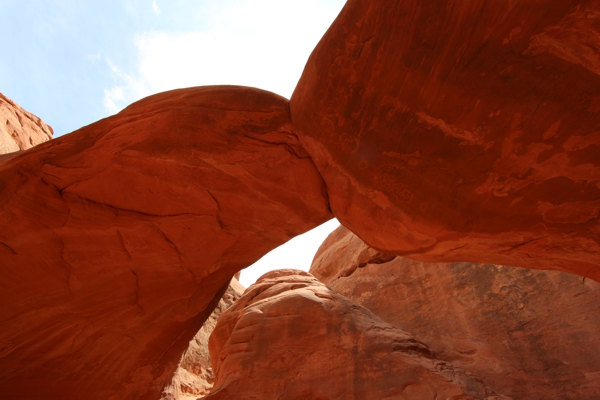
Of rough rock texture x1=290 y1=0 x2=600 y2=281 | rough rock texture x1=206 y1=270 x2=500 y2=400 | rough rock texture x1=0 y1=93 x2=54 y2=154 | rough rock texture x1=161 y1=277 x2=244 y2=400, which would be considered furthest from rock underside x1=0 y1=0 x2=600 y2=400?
rough rock texture x1=0 y1=93 x2=54 y2=154

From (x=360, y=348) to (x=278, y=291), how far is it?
2385 mm

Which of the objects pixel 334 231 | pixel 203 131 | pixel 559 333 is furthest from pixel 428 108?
pixel 334 231

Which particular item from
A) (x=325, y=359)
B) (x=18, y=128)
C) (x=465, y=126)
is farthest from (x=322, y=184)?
(x=18, y=128)

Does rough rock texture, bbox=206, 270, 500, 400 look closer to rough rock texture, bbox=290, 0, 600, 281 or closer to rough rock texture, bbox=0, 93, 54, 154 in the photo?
rough rock texture, bbox=290, 0, 600, 281

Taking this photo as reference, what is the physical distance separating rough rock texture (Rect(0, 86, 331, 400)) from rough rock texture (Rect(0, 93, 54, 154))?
634 cm

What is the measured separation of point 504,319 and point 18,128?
12960 mm

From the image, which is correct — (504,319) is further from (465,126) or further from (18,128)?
(18,128)

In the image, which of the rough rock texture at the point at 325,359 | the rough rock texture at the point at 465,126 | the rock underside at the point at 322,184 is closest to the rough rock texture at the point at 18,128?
the rock underside at the point at 322,184

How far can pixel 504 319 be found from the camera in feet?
20.4

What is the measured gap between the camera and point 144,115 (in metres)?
4.25

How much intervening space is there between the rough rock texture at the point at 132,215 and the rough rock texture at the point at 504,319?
3848 millimetres

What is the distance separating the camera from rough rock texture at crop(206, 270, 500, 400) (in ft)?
15.1

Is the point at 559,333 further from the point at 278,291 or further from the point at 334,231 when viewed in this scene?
the point at 334,231

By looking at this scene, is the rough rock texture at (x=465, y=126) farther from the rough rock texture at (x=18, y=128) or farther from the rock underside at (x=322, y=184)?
the rough rock texture at (x=18, y=128)
